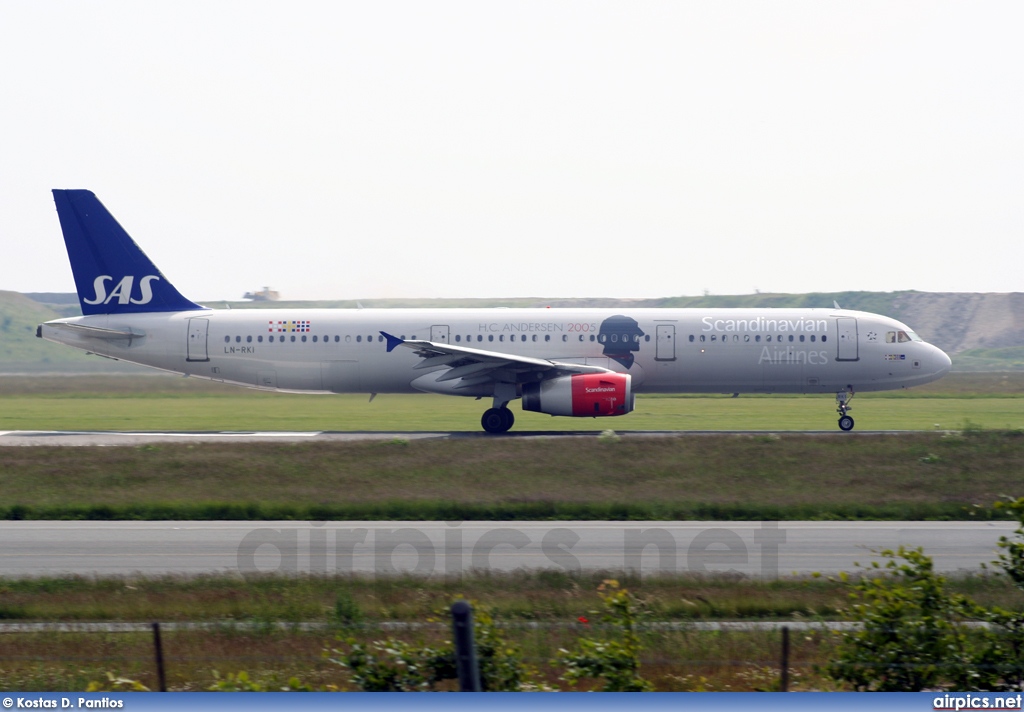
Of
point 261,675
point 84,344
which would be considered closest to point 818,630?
point 261,675

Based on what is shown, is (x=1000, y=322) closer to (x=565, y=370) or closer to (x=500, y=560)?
(x=565, y=370)

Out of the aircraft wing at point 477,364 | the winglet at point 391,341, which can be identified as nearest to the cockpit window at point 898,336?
the aircraft wing at point 477,364

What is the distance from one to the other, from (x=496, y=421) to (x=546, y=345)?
329 centimetres

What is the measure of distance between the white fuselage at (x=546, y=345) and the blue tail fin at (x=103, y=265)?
0.57 metres

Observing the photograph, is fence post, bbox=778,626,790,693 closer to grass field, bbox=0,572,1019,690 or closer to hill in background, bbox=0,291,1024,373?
grass field, bbox=0,572,1019,690

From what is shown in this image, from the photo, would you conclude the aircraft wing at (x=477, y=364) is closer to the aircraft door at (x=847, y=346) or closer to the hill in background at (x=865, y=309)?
the aircraft door at (x=847, y=346)

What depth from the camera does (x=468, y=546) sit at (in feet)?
58.7

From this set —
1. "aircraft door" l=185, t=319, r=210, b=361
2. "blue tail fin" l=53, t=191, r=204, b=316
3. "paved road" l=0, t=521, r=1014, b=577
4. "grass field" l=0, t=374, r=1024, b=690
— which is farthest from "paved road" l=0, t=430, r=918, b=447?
"paved road" l=0, t=521, r=1014, b=577

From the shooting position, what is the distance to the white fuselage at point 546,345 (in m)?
34.2

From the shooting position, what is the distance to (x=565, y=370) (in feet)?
108

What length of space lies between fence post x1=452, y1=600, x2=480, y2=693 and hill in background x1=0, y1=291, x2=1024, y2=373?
150 metres

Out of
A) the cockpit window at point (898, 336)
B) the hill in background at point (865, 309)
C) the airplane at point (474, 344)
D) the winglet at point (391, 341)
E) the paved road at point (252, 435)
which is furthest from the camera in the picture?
the hill in background at point (865, 309)

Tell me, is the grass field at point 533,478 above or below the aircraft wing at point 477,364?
below

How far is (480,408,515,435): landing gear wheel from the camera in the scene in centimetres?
3344
